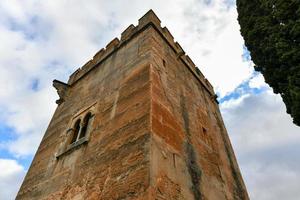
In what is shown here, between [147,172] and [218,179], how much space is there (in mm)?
2879

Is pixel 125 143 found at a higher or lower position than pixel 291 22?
lower

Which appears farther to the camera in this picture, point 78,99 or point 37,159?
point 78,99

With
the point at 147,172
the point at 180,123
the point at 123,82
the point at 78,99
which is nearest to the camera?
the point at 147,172

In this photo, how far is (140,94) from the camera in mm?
5660

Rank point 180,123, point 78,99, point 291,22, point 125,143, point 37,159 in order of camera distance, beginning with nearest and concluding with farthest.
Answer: point 125,143
point 291,22
point 180,123
point 37,159
point 78,99

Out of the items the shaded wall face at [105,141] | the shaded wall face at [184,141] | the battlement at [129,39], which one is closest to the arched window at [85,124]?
the shaded wall face at [105,141]

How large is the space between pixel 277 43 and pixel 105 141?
445cm

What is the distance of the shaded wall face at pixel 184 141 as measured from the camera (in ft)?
14.5

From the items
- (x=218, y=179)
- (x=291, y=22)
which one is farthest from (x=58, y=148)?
(x=291, y=22)

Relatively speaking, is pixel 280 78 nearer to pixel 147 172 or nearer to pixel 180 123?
pixel 180 123

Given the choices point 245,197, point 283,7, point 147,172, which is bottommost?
point 147,172

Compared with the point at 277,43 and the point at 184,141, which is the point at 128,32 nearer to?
the point at 184,141

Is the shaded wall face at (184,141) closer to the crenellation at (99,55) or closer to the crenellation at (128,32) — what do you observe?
the crenellation at (128,32)

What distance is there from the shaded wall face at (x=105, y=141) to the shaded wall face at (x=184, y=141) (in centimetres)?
29
